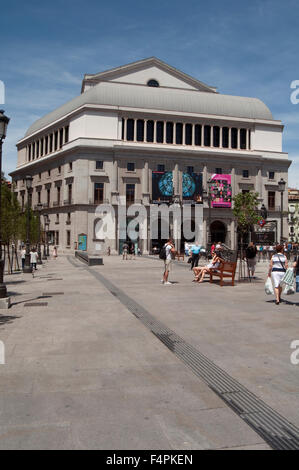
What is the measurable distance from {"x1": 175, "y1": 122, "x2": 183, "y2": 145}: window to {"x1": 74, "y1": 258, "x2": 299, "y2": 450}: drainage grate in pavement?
50.9 m

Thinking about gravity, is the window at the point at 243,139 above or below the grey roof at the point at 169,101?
below

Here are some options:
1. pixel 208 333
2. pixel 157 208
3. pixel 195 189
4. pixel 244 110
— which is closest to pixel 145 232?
pixel 157 208

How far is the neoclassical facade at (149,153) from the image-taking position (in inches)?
2103

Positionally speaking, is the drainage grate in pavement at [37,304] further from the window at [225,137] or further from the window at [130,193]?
the window at [225,137]

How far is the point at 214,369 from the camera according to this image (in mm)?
5613

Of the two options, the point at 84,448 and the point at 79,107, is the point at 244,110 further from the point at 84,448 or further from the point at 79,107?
the point at 84,448

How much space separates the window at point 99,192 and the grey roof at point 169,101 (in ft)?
35.3

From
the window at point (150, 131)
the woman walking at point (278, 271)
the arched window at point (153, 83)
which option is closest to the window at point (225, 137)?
the window at point (150, 131)

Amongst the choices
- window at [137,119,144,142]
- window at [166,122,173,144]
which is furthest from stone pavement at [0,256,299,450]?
window at [166,122,173,144]

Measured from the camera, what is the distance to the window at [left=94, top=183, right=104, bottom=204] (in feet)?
175

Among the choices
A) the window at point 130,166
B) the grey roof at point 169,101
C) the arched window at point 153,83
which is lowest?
the window at point 130,166

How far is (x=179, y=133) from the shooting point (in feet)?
186

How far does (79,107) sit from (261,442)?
5491 cm

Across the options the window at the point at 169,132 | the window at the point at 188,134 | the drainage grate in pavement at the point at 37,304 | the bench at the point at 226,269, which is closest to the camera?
the drainage grate in pavement at the point at 37,304
